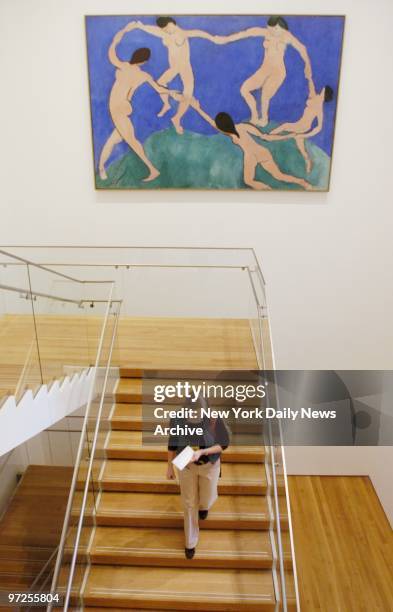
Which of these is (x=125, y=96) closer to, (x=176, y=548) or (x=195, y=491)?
(x=195, y=491)

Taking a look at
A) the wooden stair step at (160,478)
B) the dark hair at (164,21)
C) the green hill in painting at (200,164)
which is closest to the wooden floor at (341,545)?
the wooden stair step at (160,478)

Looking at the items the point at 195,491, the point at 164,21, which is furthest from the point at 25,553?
the point at 164,21

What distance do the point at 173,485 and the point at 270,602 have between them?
3.90 feet

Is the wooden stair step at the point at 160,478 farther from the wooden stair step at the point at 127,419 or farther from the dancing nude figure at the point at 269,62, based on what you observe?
the dancing nude figure at the point at 269,62

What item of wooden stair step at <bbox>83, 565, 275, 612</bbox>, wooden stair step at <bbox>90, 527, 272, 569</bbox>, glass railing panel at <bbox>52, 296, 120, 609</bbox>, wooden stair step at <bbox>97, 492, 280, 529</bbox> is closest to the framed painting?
glass railing panel at <bbox>52, 296, 120, 609</bbox>

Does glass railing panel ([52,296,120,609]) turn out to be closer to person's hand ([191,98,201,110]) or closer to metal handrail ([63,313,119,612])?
metal handrail ([63,313,119,612])

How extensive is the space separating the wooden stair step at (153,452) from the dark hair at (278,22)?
4.81m

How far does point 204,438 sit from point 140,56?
4.59 meters

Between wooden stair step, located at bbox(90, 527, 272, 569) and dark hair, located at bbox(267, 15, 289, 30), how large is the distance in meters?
5.49

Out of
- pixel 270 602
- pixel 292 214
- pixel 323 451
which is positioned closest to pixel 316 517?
pixel 323 451

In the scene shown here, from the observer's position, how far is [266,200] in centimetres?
579

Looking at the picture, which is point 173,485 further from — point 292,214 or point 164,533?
point 292,214

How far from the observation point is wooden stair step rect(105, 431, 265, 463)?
4.11m

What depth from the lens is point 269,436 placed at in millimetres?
3846
